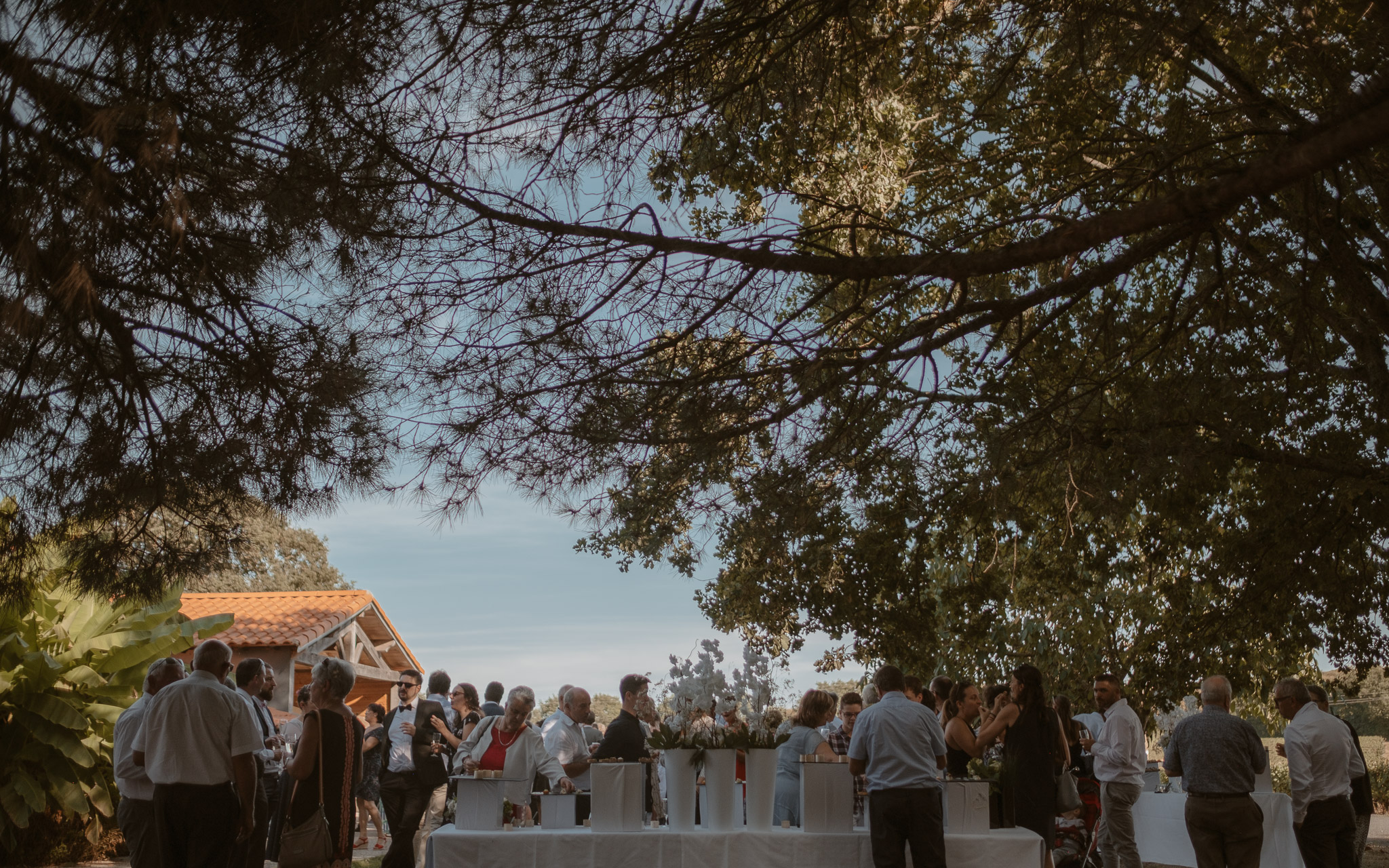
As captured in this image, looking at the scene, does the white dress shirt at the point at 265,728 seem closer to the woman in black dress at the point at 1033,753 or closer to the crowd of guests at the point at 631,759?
the crowd of guests at the point at 631,759

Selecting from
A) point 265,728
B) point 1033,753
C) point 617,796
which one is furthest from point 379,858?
point 1033,753

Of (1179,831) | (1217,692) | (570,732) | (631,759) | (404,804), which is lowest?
(1179,831)

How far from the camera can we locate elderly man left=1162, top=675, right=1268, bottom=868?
22.8 feet

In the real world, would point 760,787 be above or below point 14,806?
above

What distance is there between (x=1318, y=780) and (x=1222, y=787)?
4.36 feet

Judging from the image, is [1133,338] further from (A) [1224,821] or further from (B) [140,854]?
(B) [140,854]

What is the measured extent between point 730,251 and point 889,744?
2922 mm

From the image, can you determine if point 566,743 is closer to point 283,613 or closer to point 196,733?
point 196,733

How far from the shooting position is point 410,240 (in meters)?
4.93

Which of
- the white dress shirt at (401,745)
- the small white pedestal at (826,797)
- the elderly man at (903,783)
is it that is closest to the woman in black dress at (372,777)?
the white dress shirt at (401,745)

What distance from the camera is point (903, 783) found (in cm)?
585

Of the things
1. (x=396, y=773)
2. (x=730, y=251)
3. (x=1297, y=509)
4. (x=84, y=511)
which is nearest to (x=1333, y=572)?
(x=1297, y=509)

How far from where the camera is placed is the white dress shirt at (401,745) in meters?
8.21

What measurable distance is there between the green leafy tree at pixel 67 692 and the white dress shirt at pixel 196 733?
447cm
